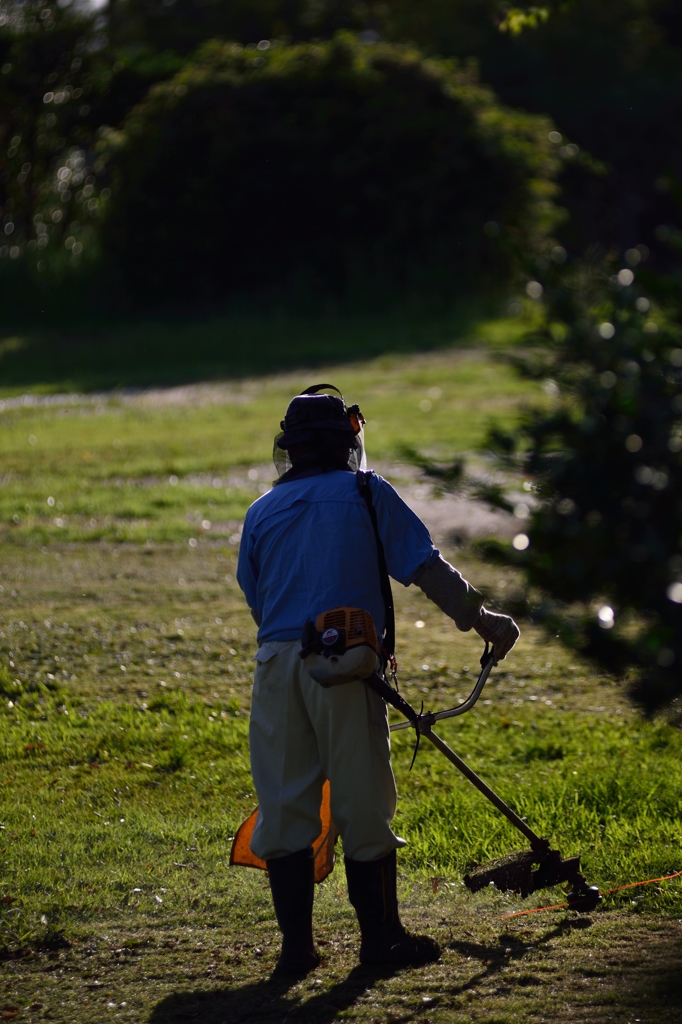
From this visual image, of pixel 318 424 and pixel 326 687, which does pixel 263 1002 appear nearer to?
pixel 326 687

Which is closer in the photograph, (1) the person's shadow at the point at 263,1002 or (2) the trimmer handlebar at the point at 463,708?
(1) the person's shadow at the point at 263,1002

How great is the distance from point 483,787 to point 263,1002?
1113 millimetres

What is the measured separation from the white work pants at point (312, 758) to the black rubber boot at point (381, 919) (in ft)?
0.22

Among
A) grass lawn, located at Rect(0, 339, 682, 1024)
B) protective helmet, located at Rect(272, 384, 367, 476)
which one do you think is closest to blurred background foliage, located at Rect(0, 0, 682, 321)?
grass lawn, located at Rect(0, 339, 682, 1024)

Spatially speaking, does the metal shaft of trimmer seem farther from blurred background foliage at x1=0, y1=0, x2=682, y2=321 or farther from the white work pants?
blurred background foliage at x1=0, y1=0, x2=682, y2=321

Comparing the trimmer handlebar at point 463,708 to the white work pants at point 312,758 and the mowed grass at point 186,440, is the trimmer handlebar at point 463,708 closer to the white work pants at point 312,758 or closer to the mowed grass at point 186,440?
the white work pants at point 312,758

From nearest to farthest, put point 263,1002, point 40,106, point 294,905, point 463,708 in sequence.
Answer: point 263,1002, point 294,905, point 463,708, point 40,106

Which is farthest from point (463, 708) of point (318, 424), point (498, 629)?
point (318, 424)

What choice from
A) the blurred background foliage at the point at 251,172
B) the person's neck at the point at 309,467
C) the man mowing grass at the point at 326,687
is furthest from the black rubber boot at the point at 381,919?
the blurred background foliage at the point at 251,172

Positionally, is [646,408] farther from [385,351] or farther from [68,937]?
[385,351]

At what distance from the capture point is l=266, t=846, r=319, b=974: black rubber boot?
13.9ft

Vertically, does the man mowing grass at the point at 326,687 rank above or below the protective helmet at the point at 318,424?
below

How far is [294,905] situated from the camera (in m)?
4.27

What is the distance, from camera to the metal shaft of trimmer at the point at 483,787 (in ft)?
14.5
